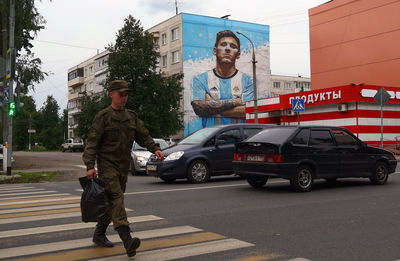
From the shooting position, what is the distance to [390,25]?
128ft

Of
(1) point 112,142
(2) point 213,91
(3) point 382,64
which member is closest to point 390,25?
(3) point 382,64

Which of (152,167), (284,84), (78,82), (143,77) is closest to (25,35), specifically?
(143,77)

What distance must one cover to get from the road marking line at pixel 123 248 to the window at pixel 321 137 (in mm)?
5451

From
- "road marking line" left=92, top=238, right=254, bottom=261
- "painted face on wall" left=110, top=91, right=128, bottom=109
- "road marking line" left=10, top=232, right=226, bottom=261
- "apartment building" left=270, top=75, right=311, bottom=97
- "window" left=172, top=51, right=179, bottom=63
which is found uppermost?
"apartment building" left=270, top=75, right=311, bottom=97

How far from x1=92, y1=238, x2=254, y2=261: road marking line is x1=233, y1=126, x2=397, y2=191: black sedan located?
185 inches

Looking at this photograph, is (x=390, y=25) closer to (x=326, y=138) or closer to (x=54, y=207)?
(x=326, y=138)

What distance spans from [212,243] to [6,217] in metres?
3.78

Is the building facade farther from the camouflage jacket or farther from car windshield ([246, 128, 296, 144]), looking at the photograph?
the camouflage jacket

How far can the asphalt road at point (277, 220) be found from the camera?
16.1 feet

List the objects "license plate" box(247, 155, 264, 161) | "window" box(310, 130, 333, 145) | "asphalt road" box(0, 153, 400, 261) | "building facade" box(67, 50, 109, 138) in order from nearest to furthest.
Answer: "asphalt road" box(0, 153, 400, 261), "license plate" box(247, 155, 264, 161), "window" box(310, 130, 333, 145), "building facade" box(67, 50, 109, 138)

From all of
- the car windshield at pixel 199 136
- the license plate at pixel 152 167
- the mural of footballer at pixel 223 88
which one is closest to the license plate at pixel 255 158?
the car windshield at pixel 199 136

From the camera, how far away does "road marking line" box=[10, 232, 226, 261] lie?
184 inches

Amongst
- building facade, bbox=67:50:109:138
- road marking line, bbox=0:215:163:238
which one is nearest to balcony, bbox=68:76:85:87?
building facade, bbox=67:50:109:138

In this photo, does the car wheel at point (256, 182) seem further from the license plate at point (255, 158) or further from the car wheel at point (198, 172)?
the car wheel at point (198, 172)
